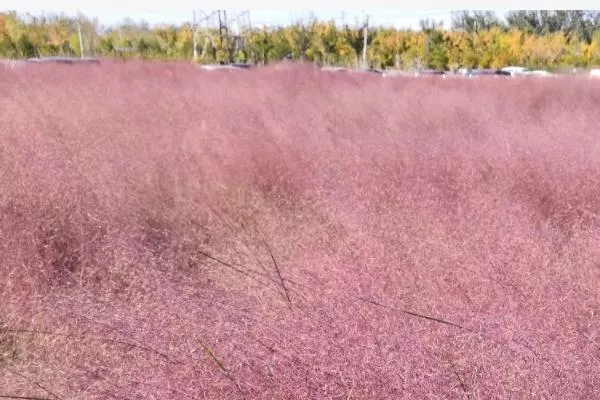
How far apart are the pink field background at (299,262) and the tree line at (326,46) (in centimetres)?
2606

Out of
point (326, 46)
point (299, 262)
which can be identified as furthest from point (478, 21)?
point (299, 262)

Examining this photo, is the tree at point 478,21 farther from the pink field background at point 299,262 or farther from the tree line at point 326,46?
the pink field background at point 299,262

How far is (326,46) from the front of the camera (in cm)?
3183

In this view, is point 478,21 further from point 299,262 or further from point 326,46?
point 299,262

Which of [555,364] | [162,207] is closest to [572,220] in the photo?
[555,364]

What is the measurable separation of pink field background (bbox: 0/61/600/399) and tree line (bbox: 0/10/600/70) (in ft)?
85.5

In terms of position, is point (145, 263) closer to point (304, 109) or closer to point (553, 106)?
point (304, 109)

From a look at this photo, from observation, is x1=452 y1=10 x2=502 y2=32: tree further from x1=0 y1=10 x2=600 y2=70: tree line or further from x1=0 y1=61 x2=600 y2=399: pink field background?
x1=0 y1=61 x2=600 y2=399: pink field background

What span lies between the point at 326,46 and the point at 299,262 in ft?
104

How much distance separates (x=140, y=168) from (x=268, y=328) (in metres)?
2.02

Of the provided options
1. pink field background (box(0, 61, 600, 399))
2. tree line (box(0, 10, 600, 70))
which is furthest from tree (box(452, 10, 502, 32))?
pink field background (box(0, 61, 600, 399))

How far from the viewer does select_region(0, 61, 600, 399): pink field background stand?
107 cm

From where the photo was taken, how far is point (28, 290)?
5.57 ft

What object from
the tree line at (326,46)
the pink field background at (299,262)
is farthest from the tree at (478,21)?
the pink field background at (299,262)
